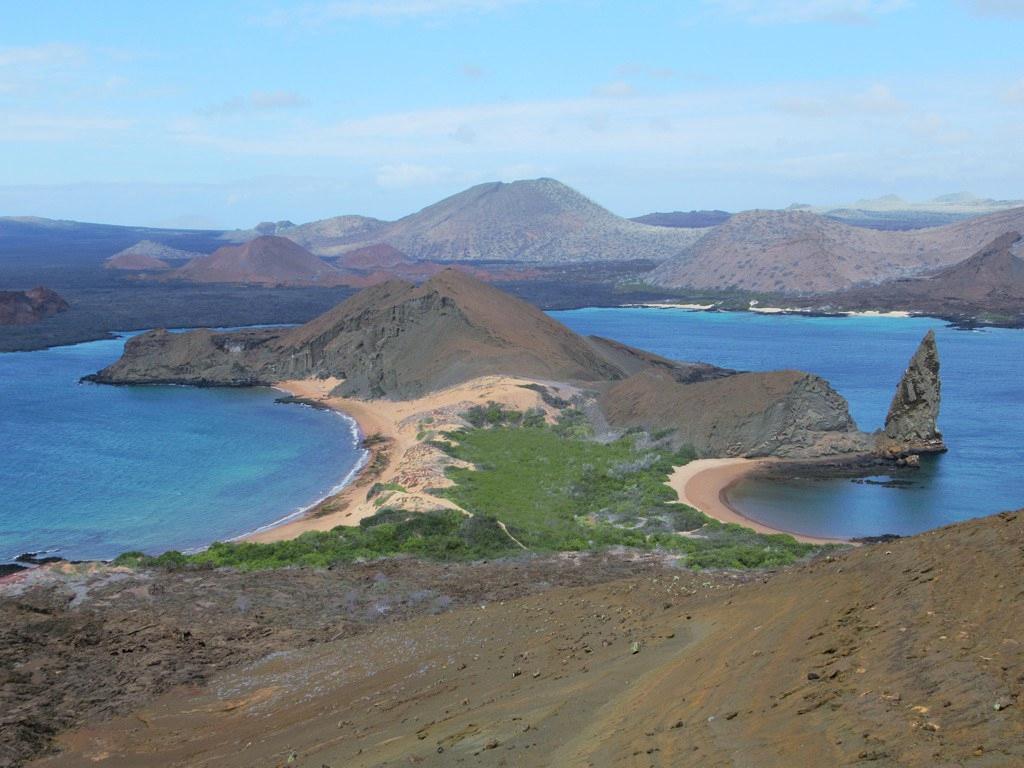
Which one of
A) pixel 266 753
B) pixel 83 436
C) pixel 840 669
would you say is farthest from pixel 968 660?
pixel 83 436

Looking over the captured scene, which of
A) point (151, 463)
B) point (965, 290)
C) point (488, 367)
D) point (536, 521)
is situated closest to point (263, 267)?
point (965, 290)

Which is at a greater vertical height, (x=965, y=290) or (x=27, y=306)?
(x=965, y=290)

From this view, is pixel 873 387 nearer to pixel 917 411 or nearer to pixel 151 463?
pixel 917 411

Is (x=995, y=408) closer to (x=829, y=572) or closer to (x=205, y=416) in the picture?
(x=205, y=416)

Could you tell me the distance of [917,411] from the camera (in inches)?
1976

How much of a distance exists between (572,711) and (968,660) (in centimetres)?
491

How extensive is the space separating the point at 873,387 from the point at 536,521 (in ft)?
157

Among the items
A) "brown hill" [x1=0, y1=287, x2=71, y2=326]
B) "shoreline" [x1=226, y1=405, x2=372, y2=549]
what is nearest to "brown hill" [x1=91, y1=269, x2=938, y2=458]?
"shoreline" [x1=226, y1=405, x2=372, y2=549]

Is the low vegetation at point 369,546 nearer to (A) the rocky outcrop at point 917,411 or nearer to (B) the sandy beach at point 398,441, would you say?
(B) the sandy beach at point 398,441

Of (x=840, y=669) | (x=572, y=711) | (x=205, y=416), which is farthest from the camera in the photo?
(x=205, y=416)

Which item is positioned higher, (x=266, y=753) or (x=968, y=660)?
(x=968, y=660)

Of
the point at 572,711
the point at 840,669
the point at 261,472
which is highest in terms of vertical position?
the point at 840,669

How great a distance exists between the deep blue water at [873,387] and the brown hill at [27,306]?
59505 mm

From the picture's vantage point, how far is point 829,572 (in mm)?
17328
